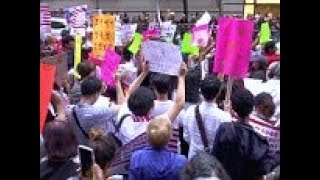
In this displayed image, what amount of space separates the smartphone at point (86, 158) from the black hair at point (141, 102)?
1285 mm

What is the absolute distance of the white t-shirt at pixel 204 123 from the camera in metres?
4.62

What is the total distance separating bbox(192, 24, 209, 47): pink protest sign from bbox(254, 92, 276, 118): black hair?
350 centimetres

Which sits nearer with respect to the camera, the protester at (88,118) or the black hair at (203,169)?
the black hair at (203,169)

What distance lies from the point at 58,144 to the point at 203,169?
0.79 metres

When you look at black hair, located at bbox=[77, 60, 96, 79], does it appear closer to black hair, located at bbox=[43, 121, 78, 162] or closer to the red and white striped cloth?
black hair, located at bbox=[43, 121, 78, 162]

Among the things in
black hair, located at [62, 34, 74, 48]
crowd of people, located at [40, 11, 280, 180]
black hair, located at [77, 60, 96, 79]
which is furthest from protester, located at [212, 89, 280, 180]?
black hair, located at [62, 34, 74, 48]

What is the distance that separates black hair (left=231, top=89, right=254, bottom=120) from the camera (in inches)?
177

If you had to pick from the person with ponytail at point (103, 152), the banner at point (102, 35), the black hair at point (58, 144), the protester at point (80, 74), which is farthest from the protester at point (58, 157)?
the banner at point (102, 35)

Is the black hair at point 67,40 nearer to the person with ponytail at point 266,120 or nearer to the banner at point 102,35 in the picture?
the banner at point 102,35

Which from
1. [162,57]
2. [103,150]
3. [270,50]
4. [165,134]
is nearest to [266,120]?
[162,57]

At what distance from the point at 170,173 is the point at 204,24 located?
5010 mm

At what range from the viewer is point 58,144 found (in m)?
3.63
